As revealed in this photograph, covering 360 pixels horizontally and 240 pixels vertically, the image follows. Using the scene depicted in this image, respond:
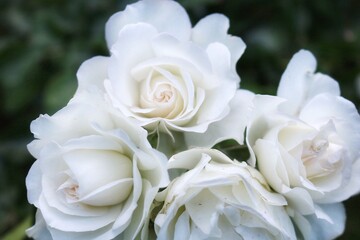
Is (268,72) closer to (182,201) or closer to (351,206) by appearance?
(351,206)

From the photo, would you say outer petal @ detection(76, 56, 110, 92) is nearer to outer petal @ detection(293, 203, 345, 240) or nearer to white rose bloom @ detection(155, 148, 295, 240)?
white rose bloom @ detection(155, 148, 295, 240)

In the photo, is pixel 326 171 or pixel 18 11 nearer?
pixel 326 171

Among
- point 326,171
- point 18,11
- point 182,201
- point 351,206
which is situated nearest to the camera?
point 182,201

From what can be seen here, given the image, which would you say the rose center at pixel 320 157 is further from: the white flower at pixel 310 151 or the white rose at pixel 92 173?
the white rose at pixel 92 173

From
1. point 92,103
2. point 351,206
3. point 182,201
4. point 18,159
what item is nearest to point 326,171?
point 182,201

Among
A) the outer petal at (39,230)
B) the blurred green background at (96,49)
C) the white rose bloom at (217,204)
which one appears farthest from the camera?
the blurred green background at (96,49)

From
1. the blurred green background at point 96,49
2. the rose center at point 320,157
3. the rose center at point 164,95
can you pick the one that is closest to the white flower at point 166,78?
the rose center at point 164,95

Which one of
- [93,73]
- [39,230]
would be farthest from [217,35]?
[39,230]
